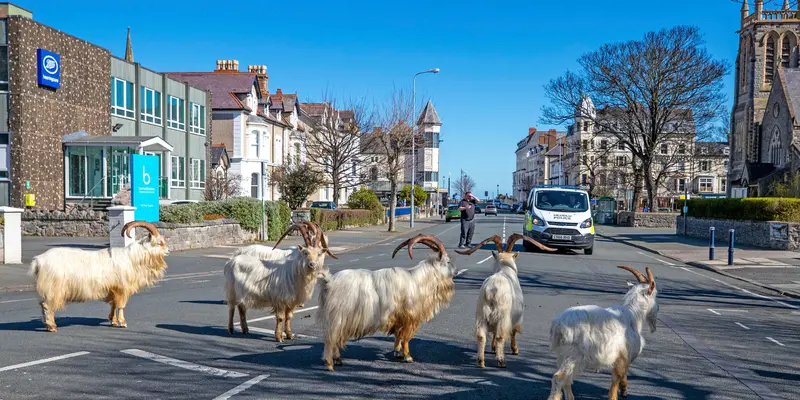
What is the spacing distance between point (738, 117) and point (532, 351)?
7594cm

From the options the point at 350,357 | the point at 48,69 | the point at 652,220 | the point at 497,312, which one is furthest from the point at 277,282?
the point at 652,220

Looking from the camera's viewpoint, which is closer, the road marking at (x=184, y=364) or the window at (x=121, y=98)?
the road marking at (x=184, y=364)

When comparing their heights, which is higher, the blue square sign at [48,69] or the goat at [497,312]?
the blue square sign at [48,69]

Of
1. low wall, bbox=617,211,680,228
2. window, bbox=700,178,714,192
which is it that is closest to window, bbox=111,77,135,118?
low wall, bbox=617,211,680,228

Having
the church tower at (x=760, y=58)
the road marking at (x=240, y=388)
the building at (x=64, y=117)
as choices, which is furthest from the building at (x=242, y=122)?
the church tower at (x=760, y=58)

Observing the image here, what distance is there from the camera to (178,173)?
41625 mm

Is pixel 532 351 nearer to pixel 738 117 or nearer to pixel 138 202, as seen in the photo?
pixel 138 202

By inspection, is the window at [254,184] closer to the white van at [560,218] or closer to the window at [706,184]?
the white van at [560,218]

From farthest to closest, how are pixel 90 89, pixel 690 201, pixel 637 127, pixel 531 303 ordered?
pixel 637 127, pixel 690 201, pixel 90 89, pixel 531 303

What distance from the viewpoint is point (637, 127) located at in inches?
2000

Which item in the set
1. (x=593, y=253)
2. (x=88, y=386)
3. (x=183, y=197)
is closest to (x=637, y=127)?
(x=593, y=253)

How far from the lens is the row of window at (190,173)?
4119 centimetres

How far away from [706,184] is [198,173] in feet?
276

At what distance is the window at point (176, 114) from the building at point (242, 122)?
682 centimetres
